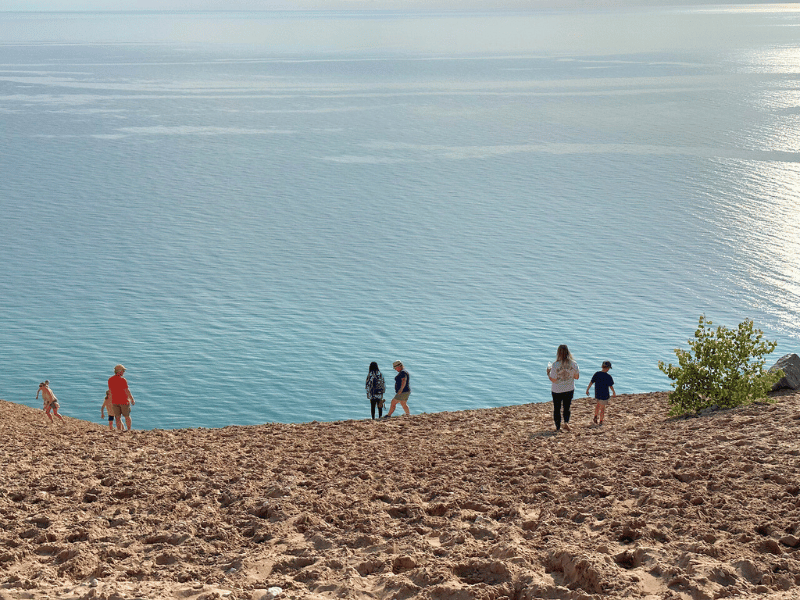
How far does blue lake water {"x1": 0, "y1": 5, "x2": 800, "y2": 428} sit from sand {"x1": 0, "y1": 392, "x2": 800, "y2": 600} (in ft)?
64.2

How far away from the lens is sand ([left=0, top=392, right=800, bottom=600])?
9.66m

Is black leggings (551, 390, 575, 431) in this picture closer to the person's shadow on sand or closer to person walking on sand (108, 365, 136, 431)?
the person's shadow on sand

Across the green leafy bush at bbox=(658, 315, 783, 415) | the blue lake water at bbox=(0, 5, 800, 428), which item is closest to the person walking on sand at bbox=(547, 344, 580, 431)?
the green leafy bush at bbox=(658, 315, 783, 415)

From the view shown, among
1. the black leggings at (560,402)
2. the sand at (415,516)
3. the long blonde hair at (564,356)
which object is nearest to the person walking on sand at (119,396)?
the sand at (415,516)

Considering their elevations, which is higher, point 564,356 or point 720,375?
point 564,356

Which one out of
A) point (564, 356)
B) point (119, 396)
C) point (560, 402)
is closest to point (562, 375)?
point (564, 356)

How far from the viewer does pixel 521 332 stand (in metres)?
44.7

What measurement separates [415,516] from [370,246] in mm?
52359

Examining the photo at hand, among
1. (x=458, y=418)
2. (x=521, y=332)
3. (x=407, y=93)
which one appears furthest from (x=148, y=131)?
(x=458, y=418)

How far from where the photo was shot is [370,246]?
63.7 metres

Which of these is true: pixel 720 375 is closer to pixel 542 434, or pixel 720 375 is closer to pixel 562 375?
pixel 562 375

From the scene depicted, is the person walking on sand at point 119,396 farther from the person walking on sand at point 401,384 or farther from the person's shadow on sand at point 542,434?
the person's shadow on sand at point 542,434

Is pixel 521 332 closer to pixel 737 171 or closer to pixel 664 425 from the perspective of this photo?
pixel 664 425

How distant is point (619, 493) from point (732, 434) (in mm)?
3656
